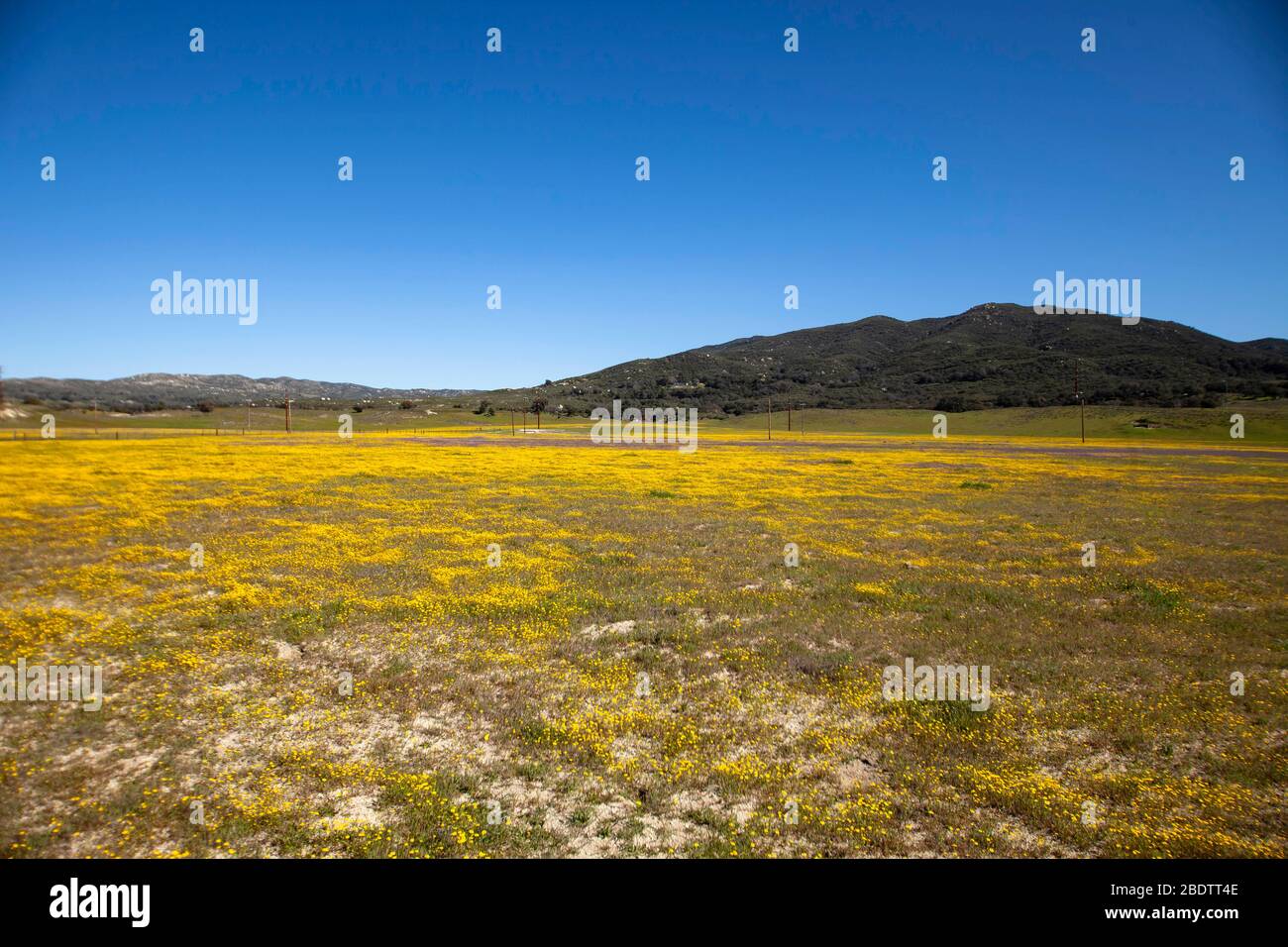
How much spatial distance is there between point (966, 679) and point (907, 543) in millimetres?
10781

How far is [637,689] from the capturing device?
8.85m

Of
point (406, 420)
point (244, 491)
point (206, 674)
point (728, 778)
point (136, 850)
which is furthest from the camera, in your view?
point (406, 420)

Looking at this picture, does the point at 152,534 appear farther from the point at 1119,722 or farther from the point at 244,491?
the point at 1119,722

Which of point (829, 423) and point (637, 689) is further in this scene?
point (829, 423)

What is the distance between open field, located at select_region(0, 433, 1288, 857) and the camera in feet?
18.7

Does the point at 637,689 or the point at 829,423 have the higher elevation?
the point at 829,423

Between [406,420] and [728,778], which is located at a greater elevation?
[406,420]

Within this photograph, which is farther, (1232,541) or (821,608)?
(1232,541)

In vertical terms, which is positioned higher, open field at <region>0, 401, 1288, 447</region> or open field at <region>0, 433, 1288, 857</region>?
open field at <region>0, 401, 1288, 447</region>

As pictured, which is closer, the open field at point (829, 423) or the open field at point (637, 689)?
the open field at point (637, 689)

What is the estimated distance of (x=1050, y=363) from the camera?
616ft

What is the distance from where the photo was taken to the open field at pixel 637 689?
5691 millimetres

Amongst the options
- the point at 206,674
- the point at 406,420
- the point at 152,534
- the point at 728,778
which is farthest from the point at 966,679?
the point at 406,420
